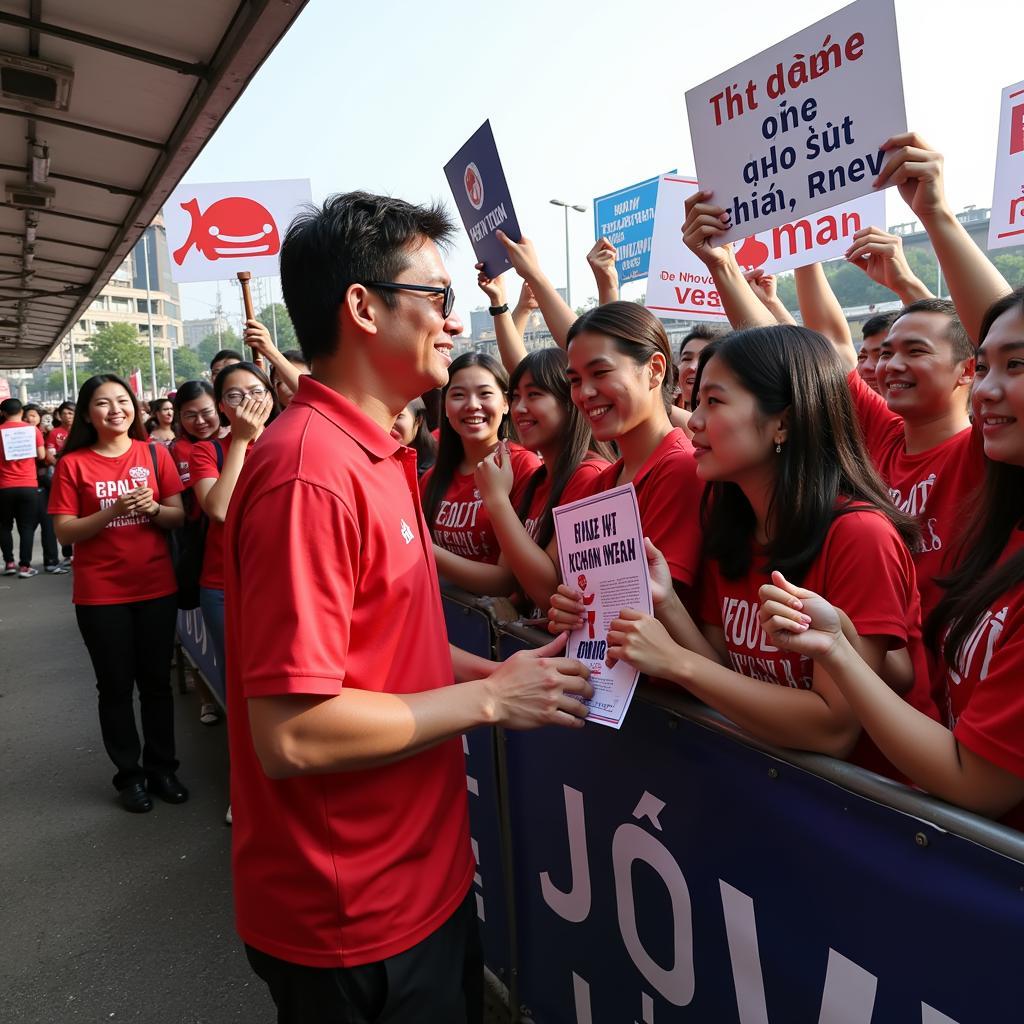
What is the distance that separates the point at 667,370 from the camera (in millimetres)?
2451

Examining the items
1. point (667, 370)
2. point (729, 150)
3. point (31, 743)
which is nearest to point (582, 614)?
point (667, 370)

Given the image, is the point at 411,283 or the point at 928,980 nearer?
the point at 928,980

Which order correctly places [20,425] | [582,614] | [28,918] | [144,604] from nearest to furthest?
[582,614], [28,918], [144,604], [20,425]

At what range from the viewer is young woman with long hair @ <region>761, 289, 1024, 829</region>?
1.24 metres

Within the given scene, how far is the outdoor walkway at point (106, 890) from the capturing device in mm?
2738

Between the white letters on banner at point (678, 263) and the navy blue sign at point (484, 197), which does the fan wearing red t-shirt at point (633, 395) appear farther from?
the white letters on banner at point (678, 263)

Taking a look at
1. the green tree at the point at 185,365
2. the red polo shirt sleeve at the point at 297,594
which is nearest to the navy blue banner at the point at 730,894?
the red polo shirt sleeve at the point at 297,594

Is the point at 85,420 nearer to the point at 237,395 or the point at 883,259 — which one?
the point at 237,395

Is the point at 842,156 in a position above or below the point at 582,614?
above

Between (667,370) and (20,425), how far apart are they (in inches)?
423

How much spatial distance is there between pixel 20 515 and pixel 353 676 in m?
11.4

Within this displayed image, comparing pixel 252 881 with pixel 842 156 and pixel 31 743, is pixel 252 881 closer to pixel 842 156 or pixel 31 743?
pixel 842 156

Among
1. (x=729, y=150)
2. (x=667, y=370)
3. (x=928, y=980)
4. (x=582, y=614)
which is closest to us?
(x=928, y=980)

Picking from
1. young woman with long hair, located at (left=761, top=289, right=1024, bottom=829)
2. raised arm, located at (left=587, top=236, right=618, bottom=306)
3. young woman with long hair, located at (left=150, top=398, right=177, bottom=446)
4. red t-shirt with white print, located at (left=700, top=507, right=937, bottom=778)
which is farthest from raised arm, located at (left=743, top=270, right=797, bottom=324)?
young woman with long hair, located at (left=150, top=398, right=177, bottom=446)
